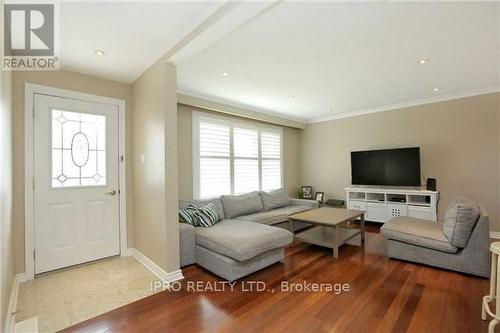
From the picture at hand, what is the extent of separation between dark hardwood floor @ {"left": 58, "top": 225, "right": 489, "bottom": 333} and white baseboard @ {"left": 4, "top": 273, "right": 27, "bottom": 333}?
1.32 ft

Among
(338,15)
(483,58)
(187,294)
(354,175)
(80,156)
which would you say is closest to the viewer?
(338,15)

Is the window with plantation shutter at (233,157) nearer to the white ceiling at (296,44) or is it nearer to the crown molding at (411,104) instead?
the white ceiling at (296,44)

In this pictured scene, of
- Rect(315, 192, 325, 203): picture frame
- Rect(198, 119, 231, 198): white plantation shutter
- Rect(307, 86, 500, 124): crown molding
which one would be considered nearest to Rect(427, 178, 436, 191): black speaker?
Rect(307, 86, 500, 124): crown molding

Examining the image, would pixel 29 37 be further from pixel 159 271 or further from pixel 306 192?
pixel 306 192

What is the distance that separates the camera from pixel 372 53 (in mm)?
2604

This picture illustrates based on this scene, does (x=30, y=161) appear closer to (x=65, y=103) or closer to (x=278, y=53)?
(x=65, y=103)

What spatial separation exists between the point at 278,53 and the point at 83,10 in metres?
1.76

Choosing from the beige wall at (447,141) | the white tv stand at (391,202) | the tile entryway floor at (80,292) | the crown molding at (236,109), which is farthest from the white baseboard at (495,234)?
the tile entryway floor at (80,292)

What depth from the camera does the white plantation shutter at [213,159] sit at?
4.21 m

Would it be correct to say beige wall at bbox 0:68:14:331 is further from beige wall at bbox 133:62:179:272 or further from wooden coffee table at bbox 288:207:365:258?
wooden coffee table at bbox 288:207:365:258

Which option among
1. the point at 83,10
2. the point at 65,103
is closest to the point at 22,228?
the point at 65,103

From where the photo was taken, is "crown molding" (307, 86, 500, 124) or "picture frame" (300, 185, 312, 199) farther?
"picture frame" (300, 185, 312, 199)

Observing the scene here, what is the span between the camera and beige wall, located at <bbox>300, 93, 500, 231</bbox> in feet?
12.7

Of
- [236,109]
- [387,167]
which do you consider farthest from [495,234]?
[236,109]
